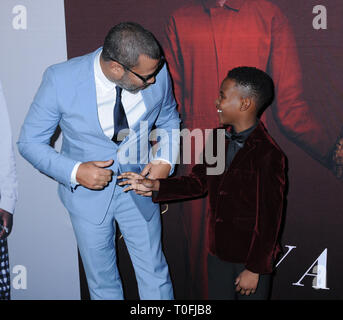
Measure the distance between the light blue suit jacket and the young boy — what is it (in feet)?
0.50

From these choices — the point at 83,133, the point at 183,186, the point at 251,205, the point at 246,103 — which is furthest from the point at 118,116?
the point at 251,205

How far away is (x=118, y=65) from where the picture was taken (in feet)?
5.96

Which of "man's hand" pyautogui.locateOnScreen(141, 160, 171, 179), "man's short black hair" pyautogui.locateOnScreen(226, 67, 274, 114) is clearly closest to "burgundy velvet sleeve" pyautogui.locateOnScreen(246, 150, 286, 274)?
"man's short black hair" pyautogui.locateOnScreen(226, 67, 274, 114)

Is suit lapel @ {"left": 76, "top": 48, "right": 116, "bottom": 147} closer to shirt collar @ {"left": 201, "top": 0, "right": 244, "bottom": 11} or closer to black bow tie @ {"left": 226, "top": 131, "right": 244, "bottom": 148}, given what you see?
black bow tie @ {"left": 226, "top": 131, "right": 244, "bottom": 148}

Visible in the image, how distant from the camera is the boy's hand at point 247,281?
186 cm

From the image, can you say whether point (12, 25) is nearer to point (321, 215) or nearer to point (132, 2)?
point (132, 2)

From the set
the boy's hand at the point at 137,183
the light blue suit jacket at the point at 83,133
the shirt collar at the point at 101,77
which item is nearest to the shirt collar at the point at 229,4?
the light blue suit jacket at the point at 83,133

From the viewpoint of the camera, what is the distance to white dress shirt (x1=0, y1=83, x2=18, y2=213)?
7.89ft

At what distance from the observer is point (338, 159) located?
2297 millimetres

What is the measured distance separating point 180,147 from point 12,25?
3.81 feet

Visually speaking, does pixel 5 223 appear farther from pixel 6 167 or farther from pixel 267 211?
pixel 267 211

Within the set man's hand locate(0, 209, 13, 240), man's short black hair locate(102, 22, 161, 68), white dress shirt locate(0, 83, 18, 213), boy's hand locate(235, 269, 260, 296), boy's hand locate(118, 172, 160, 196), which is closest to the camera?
man's short black hair locate(102, 22, 161, 68)

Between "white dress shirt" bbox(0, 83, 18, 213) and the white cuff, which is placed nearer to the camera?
the white cuff
